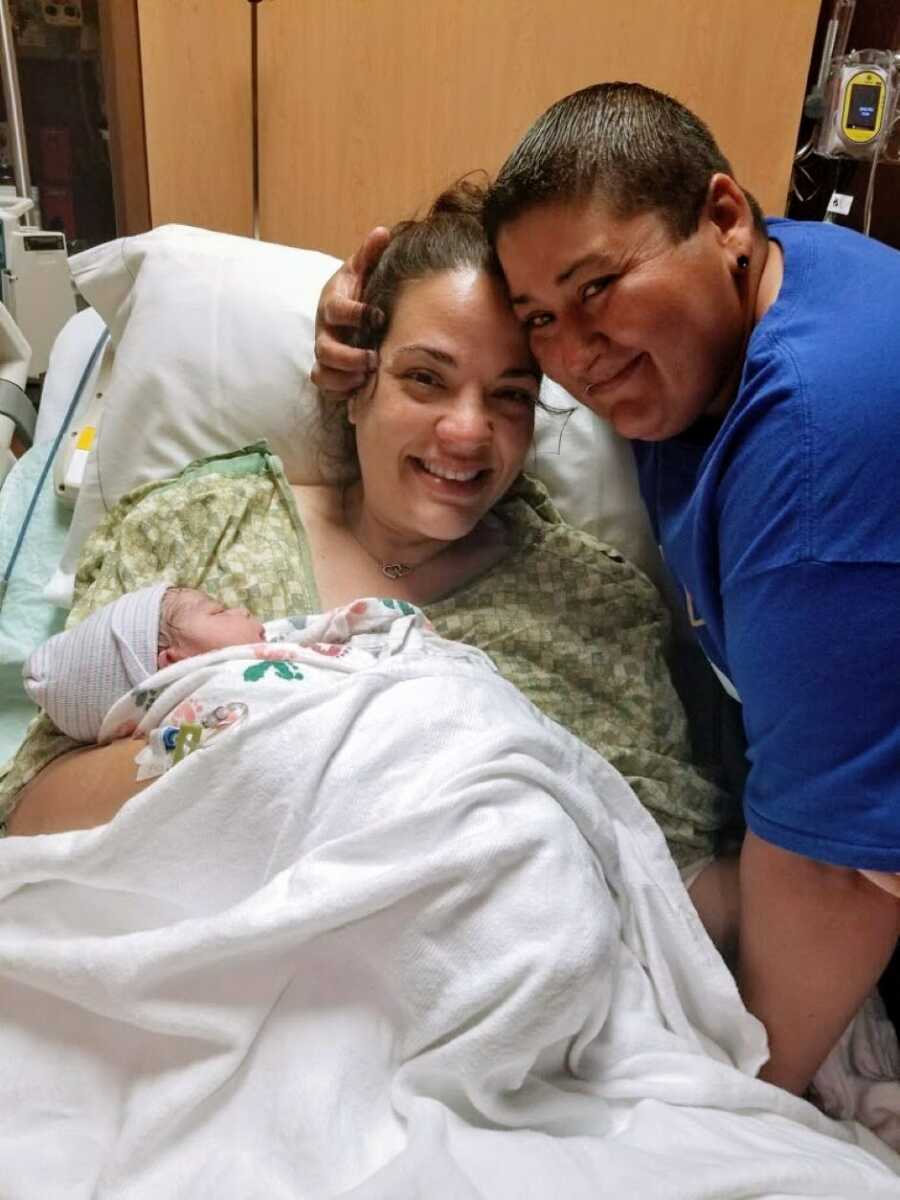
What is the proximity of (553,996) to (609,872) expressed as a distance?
219 mm

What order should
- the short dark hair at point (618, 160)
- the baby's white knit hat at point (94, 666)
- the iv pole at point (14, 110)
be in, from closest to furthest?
the short dark hair at point (618, 160)
the baby's white knit hat at point (94, 666)
the iv pole at point (14, 110)

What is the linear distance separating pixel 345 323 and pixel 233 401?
0.81 feet

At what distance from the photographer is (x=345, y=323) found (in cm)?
139

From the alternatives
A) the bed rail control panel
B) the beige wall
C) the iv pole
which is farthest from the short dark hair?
the iv pole

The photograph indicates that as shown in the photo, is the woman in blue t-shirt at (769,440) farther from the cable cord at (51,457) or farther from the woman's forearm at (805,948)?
the cable cord at (51,457)

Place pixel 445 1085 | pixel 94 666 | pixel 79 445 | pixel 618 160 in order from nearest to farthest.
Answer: pixel 445 1085 < pixel 618 160 < pixel 94 666 < pixel 79 445

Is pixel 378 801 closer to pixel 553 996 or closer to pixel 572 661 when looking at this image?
pixel 553 996

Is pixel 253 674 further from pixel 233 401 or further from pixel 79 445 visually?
pixel 79 445

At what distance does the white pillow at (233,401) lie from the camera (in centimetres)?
147

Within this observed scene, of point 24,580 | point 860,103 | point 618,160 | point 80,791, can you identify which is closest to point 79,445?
point 24,580

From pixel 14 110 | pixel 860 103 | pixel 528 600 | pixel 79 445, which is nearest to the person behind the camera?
pixel 528 600

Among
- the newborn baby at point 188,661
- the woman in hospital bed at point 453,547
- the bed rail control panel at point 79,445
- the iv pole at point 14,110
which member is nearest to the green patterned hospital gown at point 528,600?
the woman in hospital bed at point 453,547

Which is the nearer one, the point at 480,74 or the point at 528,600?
the point at 528,600

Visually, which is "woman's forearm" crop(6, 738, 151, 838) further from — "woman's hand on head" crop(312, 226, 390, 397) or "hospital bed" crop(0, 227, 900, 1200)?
"woman's hand on head" crop(312, 226, 390, 397)
